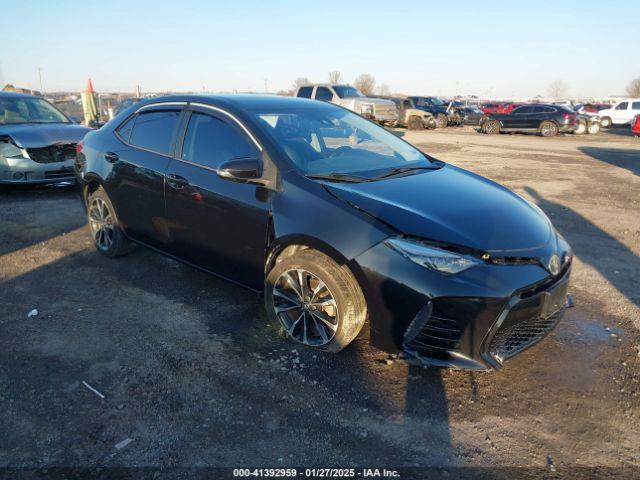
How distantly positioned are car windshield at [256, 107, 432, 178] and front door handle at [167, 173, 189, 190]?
799 mm

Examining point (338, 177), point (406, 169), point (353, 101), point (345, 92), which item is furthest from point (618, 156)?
point (338, 177)

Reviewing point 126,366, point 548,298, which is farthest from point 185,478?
point 548,298

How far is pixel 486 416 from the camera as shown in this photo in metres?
2.71

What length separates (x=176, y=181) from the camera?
3.86 m

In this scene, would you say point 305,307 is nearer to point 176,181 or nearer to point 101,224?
point 176,181

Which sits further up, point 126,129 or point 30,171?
point 126,129

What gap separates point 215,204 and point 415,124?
25.4m

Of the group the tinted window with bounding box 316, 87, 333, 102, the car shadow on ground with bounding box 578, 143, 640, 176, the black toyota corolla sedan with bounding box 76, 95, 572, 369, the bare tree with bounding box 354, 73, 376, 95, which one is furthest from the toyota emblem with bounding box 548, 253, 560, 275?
the bare tree with bounding box 354, 73, 376, 95

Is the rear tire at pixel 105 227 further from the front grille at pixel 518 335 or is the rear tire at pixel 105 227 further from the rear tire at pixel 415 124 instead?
the rear tire at pixel 415 124

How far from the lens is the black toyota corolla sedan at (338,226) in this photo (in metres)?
2.68

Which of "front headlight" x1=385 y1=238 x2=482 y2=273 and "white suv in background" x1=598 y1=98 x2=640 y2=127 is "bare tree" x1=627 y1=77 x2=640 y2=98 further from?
"front headlight" x1=385 y1=238 x2=482 y2=273

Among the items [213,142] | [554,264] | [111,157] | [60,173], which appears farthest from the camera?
[60,173]

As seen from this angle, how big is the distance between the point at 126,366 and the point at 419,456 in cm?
195

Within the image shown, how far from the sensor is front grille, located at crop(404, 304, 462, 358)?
265 cm
